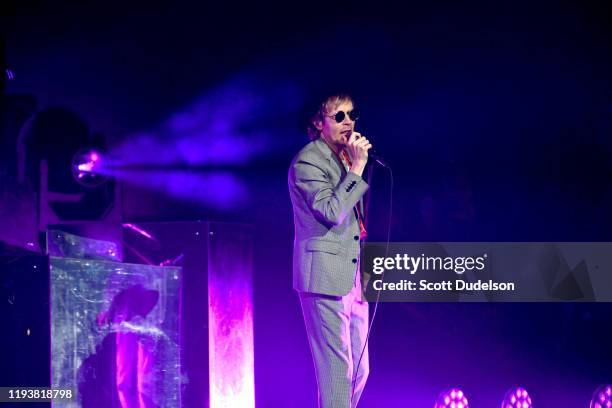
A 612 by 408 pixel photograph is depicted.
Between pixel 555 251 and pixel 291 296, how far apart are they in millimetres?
1722

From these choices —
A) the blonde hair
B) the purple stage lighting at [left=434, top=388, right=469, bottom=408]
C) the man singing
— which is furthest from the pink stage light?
the purple stage lighting at [left=434, top=388, right=469, bottom=408]

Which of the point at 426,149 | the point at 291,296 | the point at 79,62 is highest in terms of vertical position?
the point at 79,62

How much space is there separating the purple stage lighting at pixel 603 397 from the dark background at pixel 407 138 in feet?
2.33

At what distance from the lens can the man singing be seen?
329 centimetres

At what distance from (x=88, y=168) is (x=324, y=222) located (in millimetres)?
1514

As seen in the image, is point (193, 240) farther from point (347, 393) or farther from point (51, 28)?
Answer: point (51, 28)

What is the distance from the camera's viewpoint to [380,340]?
16.9 ft

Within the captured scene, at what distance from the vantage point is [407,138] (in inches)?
206

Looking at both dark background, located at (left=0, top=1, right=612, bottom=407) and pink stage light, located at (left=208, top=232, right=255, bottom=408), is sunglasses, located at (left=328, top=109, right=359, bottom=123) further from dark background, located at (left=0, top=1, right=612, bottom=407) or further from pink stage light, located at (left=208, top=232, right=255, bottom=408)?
dark background, located at (left=0, top=1, right=612, bottom=407)

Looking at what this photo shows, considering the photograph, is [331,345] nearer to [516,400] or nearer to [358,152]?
[358,152]

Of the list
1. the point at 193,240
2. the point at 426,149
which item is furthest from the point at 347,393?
the point at 426,149

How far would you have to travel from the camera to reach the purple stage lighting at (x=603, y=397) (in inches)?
170

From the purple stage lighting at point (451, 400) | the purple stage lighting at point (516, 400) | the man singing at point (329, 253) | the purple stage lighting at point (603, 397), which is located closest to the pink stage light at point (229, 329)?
the man singing at point (329, 253)

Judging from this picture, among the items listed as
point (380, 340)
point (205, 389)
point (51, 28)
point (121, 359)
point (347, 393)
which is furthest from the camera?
point (380, 340)
